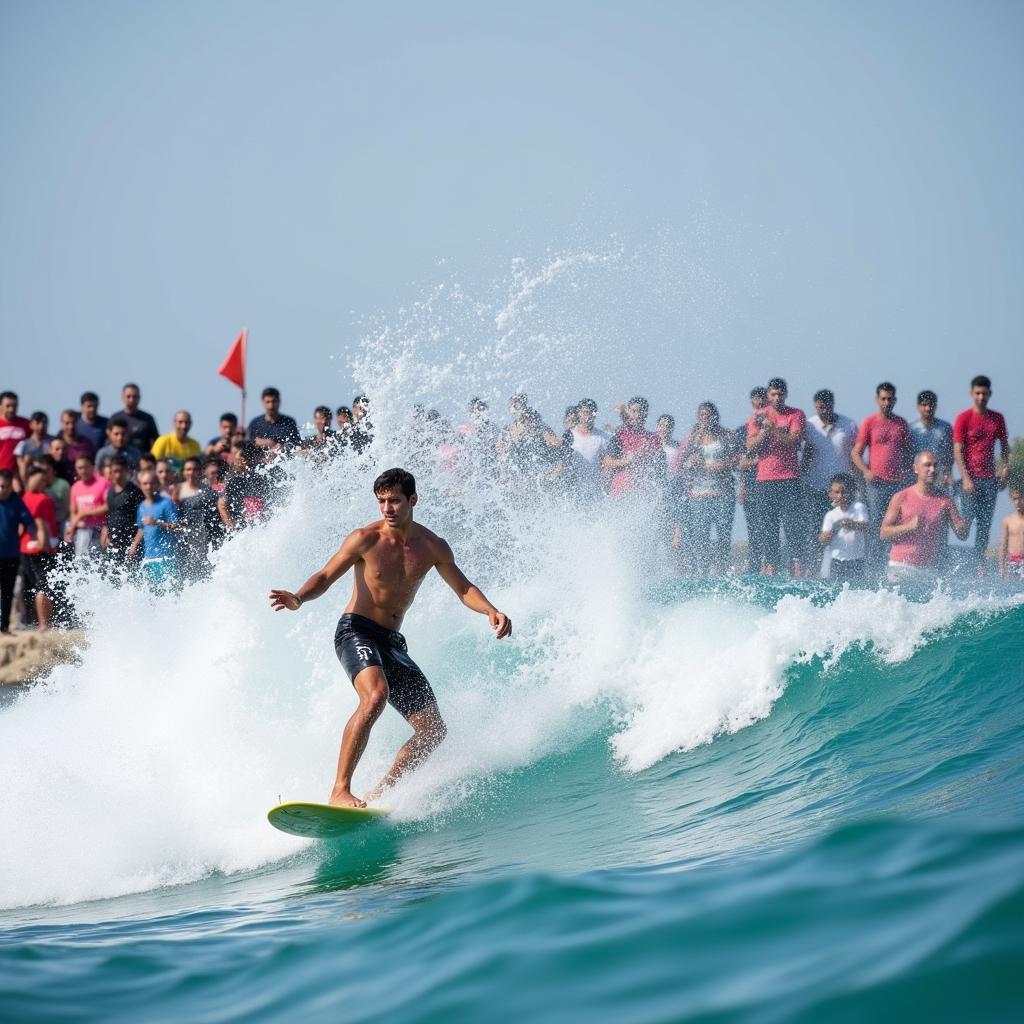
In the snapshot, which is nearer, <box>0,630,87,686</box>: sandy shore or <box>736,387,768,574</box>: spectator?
<box>736,387,768,574</box>: spectator

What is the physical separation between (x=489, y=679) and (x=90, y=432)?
6486 millimetres

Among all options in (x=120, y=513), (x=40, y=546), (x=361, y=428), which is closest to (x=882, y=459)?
(x=361, y=428)

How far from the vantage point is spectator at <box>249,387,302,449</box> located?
11977 millimetres

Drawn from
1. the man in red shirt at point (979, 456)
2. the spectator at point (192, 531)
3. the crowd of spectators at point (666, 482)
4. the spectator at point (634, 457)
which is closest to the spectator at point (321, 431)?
the crowd of spectators at point (666, 482)

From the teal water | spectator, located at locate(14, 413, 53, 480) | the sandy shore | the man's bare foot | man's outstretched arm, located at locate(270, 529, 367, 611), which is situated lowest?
the teal water

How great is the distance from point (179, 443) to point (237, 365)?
7.47 feet

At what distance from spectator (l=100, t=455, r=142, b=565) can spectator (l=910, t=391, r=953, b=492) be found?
23.9ft

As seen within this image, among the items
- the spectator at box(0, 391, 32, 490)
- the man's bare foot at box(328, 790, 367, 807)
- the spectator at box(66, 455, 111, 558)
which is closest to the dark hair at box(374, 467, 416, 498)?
the man's bare foot at box(328, 790, 367, 807)

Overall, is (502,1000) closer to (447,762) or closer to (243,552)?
(447,762)

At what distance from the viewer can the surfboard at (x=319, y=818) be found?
599 cm

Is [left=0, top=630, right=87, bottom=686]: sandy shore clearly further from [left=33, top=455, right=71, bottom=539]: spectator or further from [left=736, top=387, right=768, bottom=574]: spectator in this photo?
[left=736, top=387, right=768, bottom=574]: spectator

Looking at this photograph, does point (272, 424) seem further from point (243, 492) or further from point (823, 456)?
point (823, 456)

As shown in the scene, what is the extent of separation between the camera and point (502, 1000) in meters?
2.49

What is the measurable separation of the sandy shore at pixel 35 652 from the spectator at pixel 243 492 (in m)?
2.14
